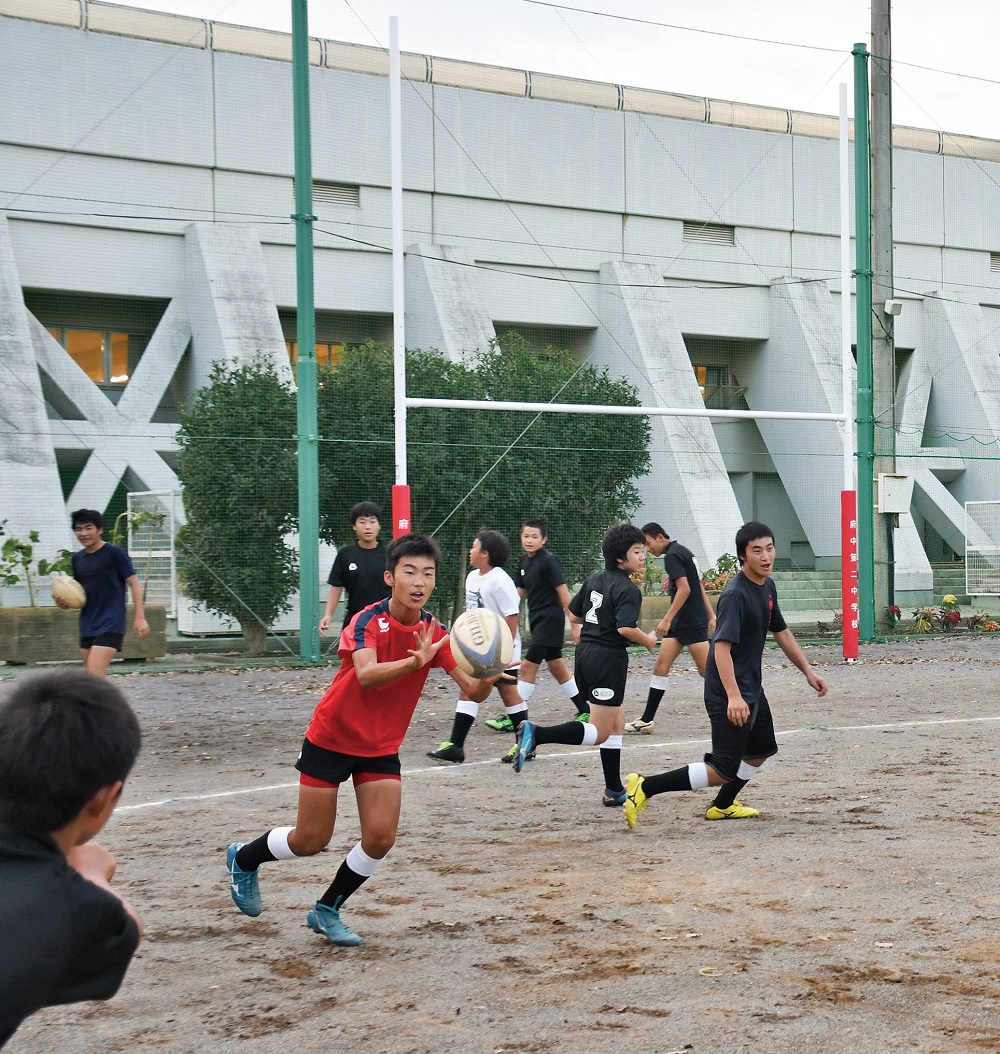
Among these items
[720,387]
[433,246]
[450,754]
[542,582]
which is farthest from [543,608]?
[720,387]

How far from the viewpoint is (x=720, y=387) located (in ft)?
100

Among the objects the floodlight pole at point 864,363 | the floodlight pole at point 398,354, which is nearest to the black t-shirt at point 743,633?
the floodlight pole at point 398,354

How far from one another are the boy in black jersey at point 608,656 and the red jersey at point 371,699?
287cm

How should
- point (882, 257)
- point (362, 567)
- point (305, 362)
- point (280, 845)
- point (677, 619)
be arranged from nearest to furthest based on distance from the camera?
point (280, 845) → point (362, 567) → point (677, 619) → point (305, 362) → point (882, 257)

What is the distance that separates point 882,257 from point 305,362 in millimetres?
10222

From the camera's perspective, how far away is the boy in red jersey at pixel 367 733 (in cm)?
484

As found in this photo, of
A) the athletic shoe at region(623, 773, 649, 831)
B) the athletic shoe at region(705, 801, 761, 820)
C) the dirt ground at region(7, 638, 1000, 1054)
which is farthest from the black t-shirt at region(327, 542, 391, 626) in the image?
the athletic shoe at region(705, 801, 761, 820)

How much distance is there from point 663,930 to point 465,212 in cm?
2307

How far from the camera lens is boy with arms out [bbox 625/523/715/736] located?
1089 centimetres

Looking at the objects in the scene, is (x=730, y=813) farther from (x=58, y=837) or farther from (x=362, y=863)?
(x=58, y=837)

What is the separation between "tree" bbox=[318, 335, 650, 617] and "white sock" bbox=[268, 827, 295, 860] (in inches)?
492

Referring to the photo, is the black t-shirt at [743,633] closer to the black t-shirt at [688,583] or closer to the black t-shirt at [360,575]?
the black t-shirt at [688,583]

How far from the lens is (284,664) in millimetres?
16281

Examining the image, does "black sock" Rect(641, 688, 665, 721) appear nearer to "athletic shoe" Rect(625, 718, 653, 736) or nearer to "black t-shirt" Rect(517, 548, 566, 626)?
"athletic shoe" Rect(625, 718, 653, 736)
